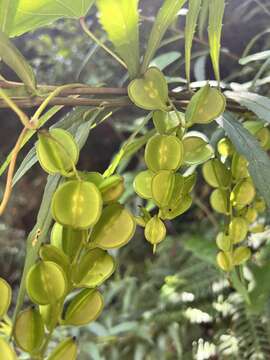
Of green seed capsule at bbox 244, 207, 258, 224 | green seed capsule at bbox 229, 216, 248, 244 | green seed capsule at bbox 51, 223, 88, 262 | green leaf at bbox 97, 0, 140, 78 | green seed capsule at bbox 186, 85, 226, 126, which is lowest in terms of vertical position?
green seed capsule at bbox 51, 223, 88, 262

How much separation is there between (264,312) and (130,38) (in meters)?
0.53

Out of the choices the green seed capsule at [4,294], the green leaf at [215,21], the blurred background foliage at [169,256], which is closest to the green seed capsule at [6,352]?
the green seed capsule at [4,294]

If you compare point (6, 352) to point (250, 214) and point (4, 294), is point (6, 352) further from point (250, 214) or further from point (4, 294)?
point (250, 214)

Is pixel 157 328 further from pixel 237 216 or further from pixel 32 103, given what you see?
pixel 32 103

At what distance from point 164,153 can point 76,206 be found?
0.24 ft

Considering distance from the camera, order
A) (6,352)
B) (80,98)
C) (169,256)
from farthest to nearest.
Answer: (169,256) → (80,98) → (6,352)

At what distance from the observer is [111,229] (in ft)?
0.96

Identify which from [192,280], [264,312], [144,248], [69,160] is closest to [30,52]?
[144,248]

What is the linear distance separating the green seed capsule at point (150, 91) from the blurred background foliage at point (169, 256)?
26cm

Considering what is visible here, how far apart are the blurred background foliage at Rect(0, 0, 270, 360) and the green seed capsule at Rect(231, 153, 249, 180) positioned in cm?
22

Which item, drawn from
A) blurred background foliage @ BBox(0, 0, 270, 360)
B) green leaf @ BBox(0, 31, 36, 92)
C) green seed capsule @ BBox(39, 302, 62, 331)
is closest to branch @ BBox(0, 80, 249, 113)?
green leaf @ BBox(0, 31, 36, 92)

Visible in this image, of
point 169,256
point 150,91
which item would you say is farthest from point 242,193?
point 169,256

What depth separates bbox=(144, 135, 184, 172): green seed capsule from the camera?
326mm

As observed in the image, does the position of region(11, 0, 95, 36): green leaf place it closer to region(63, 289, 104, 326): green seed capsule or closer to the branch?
the branch
